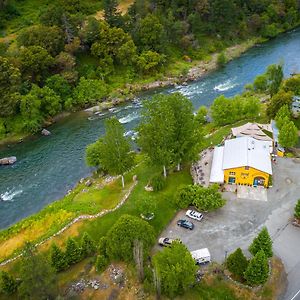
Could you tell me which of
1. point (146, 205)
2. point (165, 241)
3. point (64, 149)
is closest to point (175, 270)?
point (165, 241)

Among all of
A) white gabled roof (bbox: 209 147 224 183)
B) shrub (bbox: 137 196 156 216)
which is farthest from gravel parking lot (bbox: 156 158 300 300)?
shrub (bbox: 137 196 156 216)

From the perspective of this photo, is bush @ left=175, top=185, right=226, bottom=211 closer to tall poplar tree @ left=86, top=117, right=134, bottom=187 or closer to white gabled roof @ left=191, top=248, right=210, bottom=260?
white gabled roof @ left=191, top=248, right=210, bottom=260

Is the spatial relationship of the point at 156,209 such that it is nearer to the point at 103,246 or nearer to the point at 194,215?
the point at 194,215

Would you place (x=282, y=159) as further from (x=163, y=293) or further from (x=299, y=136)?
(x=163, y=293)

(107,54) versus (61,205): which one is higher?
(107,54)

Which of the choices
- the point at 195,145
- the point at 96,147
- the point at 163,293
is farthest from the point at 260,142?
the point at 163,293

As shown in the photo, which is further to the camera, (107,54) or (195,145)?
(107,54)

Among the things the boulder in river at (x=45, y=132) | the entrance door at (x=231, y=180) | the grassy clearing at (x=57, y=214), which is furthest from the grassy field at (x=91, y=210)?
the boulder in river at (x=45, y=132)

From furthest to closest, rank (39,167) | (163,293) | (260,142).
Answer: (39,167) < (260,142) < (163,293)
